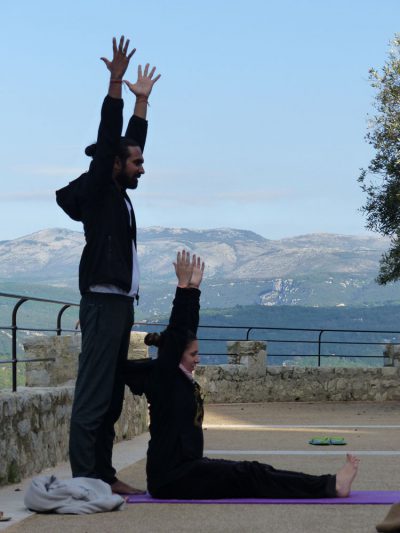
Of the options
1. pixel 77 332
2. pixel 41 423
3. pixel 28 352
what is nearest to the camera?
pixel 41 423

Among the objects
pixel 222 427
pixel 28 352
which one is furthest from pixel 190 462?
pixel 222 427

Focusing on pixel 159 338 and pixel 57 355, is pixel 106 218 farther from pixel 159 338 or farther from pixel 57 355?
pixel 57 355

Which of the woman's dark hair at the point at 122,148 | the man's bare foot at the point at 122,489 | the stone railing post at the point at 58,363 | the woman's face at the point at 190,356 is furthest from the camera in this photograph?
the stone railing post at the point at 58,363

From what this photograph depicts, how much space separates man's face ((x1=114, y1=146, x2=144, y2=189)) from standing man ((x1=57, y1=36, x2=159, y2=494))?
0.04 feet

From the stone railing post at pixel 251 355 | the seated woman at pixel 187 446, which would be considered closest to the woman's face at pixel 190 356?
the seated woman at pixel 187 446

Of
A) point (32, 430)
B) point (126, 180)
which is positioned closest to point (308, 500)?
point (126, 180)

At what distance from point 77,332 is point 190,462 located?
18.3ft

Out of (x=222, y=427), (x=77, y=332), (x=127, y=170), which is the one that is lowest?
(x=222, y=427)

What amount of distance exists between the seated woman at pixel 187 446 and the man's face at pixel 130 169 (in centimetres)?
56

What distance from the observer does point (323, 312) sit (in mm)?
182250

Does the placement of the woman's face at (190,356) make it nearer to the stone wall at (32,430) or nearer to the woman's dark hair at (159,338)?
the woman's dark hair at (159,338)

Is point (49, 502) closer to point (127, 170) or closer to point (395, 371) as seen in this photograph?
point (127, 170)

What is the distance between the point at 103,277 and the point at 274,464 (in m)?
3.25

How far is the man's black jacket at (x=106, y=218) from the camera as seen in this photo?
21.3ft
